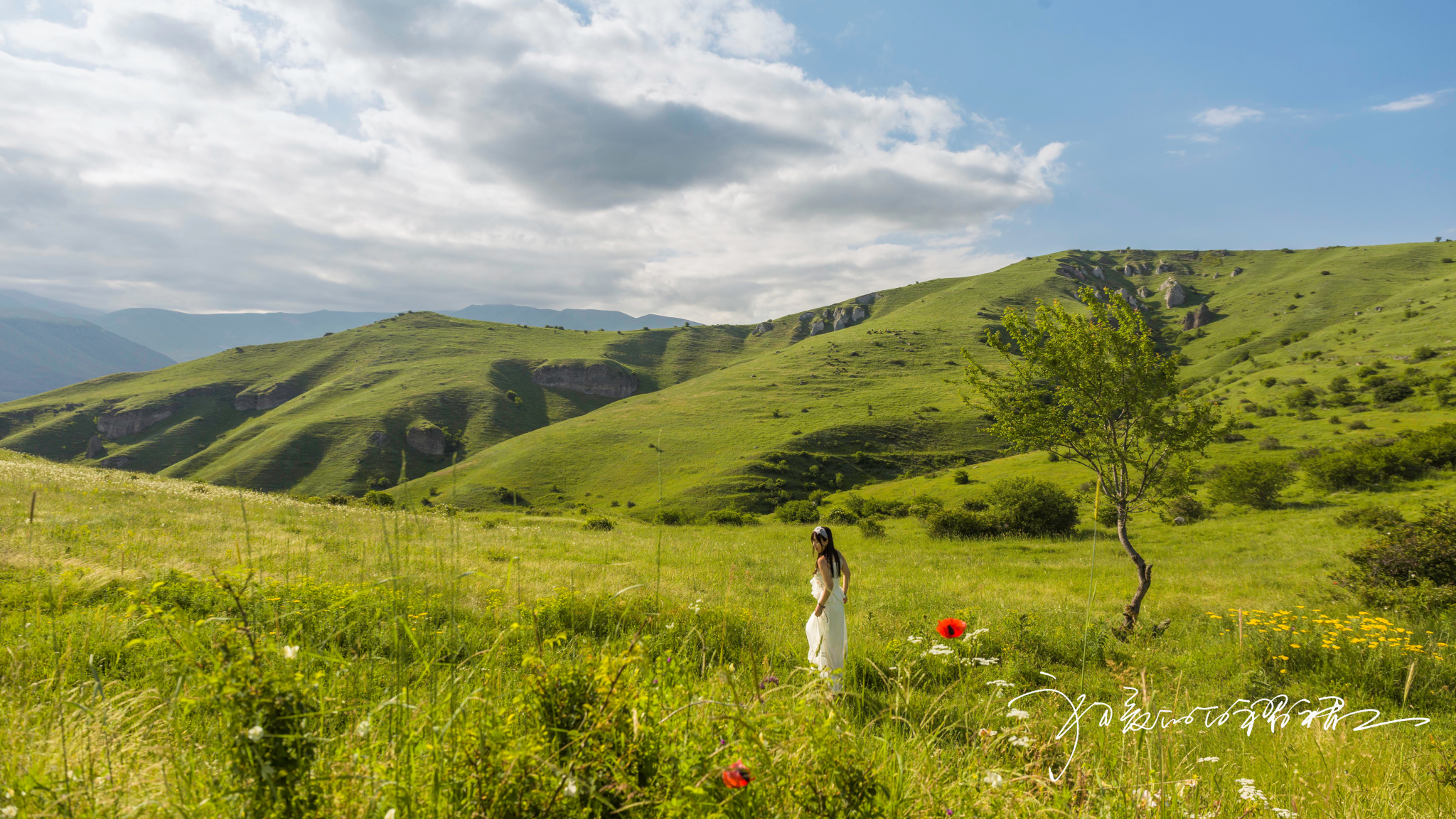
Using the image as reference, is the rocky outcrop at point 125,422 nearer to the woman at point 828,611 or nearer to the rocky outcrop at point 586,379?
the rocky outcrop at point 586,379

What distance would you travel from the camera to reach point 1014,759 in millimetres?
4191

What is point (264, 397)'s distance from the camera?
16550cm

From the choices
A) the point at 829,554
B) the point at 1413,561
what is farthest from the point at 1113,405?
the point at 1413,561

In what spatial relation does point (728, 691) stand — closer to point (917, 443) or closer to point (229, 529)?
point (229, 529)

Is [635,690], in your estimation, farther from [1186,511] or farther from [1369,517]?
[1186,511]

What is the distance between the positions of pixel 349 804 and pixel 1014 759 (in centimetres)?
427

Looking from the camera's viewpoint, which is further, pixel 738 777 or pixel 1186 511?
pixel 1186 511

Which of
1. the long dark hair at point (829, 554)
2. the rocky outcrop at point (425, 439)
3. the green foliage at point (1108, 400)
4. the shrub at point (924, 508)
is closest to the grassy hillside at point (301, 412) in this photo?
the rocky outcrop at point (425, 439)

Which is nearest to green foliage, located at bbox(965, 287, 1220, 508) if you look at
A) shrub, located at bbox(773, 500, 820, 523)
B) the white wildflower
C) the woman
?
the woman

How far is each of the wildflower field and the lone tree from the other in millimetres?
3154

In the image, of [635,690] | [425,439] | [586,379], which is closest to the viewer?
[635,690]

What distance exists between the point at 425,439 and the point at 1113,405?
14782 centimetres

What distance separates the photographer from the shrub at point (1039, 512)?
1427 inches

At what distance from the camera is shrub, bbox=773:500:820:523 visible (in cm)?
5542
